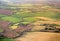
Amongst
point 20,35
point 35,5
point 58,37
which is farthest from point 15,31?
point 35,5

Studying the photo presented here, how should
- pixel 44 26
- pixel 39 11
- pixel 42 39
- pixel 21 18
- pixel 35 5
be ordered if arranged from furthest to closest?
pixel 35 5
pixel 39 11
pixel 21 18
pixel 44 26
pixel 42 39

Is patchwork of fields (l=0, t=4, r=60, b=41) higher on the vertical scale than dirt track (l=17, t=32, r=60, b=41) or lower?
higher

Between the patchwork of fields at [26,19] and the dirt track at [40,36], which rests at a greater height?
the patchwork of fields at [26,19]

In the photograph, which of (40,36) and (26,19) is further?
(26,19)

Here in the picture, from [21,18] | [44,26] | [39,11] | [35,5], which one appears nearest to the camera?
[44,26]

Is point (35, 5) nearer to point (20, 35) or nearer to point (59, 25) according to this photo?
point (59, 25)

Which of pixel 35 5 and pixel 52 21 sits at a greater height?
pixel 35 5

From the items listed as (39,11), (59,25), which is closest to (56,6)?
(39,11)

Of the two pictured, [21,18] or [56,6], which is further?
[56,6]
